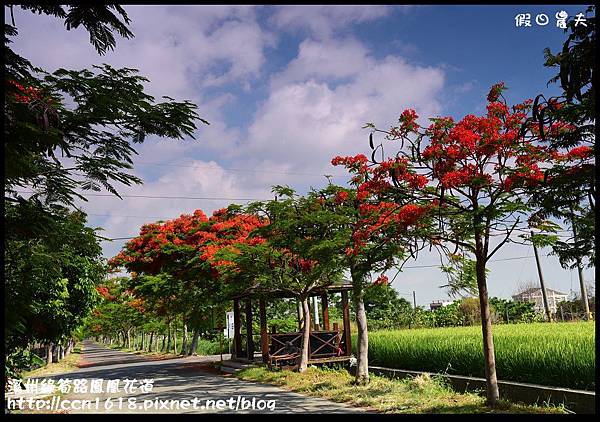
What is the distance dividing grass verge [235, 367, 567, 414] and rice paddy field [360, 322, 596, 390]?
1.20m

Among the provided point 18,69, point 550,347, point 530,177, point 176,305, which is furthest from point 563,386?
point 176,305

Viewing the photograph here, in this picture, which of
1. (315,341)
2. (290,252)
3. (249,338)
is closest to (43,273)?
Answer: (290,252)

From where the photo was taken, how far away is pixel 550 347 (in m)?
8.90

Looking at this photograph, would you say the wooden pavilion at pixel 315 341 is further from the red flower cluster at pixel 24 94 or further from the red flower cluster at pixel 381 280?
the red flower cluster at pixel 24 94

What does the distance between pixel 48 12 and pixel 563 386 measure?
838 cm

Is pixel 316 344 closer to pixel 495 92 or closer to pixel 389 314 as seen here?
pixel 495 92

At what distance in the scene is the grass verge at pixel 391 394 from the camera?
6824 millimetres

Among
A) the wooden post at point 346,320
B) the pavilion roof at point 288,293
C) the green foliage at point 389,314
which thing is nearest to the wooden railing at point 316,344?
the wooden post at point 346,320

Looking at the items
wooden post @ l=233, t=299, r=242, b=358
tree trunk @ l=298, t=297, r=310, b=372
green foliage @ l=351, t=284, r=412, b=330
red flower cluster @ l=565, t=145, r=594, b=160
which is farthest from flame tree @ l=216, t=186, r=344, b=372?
green foliage @ l=351, t=284, r=412, b=330

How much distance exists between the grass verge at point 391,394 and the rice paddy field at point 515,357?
1.20 m

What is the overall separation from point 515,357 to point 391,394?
246 centimetres

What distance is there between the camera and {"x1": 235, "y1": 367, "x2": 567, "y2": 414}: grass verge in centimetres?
682

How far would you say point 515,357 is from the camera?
370 inches
